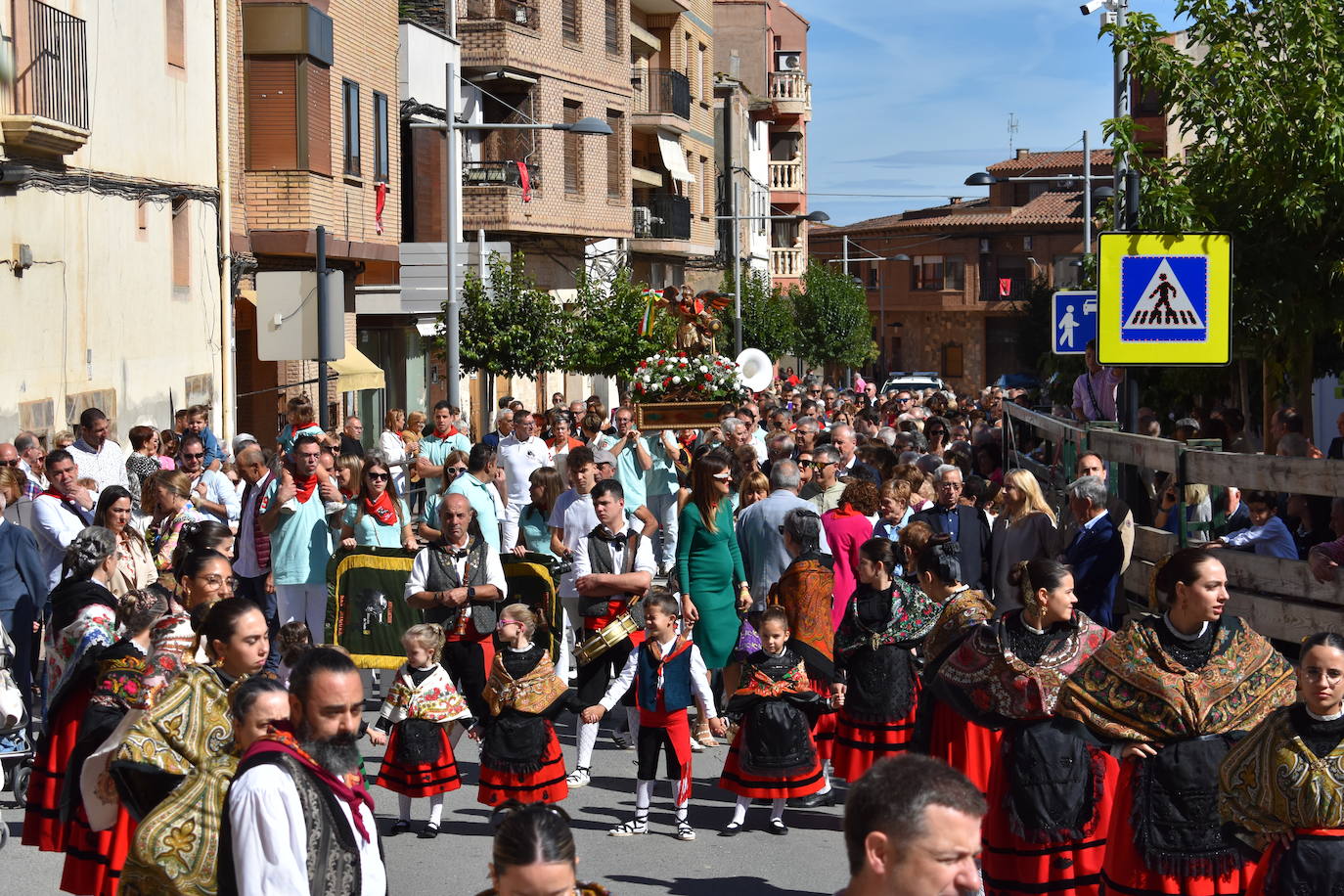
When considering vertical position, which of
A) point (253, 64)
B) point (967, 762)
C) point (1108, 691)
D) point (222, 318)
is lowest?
point (967, 762)

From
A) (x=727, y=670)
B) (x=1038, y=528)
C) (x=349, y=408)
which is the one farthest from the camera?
(x=349, y=408)

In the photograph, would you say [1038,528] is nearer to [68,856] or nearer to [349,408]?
[68,856]

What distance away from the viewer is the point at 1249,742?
6.15 metres

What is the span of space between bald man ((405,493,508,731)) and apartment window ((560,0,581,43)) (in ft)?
105

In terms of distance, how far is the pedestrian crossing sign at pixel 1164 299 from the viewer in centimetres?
1105

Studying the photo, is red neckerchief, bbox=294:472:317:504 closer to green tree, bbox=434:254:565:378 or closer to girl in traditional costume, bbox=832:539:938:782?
girl in traditional costume, bbox=832:539:938:782

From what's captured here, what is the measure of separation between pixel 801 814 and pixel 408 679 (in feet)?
7.14

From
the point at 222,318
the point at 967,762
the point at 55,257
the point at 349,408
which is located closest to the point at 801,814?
the point at 967,762

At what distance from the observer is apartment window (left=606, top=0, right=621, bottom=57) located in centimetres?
4403

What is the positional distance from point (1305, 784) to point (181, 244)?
19.3m

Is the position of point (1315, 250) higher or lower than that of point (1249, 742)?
higher

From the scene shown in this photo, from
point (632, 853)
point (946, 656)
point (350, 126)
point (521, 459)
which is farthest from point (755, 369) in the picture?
point (946, 656)

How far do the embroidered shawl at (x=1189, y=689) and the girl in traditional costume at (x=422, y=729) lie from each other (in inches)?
148

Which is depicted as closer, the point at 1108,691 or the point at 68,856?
the point at 1108,691
